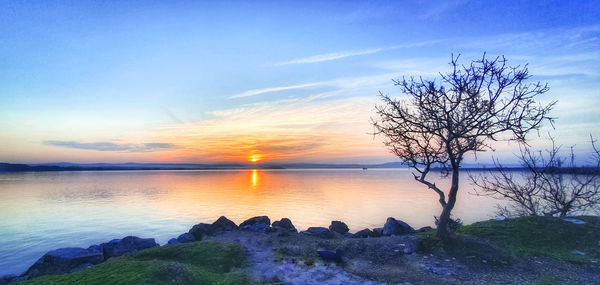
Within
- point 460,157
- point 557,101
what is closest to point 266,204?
point 460,157

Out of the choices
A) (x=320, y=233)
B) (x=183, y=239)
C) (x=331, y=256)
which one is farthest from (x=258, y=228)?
(x=331, y=256)

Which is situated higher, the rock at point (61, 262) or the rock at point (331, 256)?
the rock at point (331, 256)

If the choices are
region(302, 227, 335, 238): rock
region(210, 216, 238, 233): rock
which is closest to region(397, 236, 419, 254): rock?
region(302, 227, 335, 238): rock

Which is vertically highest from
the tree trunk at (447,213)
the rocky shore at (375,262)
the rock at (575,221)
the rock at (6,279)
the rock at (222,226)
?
the tree trunk at (447,213)

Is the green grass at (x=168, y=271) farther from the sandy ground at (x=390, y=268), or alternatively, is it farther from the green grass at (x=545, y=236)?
the green grass at (x=545, y=236)

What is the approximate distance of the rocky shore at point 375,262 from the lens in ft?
41.9

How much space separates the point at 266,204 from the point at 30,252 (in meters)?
32.3

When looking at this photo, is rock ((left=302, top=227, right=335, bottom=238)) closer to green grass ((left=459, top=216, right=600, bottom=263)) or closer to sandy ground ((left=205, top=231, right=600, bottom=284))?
sandy ground ((left=205, top=231, right=600, bottom=284))

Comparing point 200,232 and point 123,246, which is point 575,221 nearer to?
point 200,232

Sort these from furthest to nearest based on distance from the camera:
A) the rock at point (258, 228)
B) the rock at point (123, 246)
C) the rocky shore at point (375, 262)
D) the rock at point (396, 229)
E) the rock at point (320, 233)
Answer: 1. the rock at point (258, 228)
2. the rock at point (396, 229)
3. the rock at point (320, 233)
4. the rock at point (123, 246)
5. the rocky shore at point (375, 262)

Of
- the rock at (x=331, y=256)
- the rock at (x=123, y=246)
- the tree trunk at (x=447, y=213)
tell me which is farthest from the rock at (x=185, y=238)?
the tree trunk at (x=447, y=213)

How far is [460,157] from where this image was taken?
1650cm

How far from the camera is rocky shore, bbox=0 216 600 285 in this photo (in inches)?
503

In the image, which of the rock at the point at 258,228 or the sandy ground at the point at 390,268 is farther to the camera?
the rock at the point at 258,228
